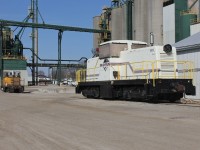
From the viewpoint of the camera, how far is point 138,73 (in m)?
24.0

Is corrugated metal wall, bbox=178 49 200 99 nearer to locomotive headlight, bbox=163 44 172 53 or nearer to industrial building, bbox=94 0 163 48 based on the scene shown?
locomotive headlight, bbox=163 44 172 53

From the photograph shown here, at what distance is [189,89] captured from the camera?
890 inches

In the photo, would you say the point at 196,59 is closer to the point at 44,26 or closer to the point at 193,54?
the point at 193,54

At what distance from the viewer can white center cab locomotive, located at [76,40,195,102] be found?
22312 mm

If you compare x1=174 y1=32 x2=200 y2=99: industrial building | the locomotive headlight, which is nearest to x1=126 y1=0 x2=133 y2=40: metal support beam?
x1=174 y1=32 x2=200 y2=99: industrial building

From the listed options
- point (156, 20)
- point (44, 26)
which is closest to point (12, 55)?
point (44, 26)

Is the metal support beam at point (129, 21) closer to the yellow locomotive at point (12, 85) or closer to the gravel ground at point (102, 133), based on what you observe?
the yellow locomotive at point (12, 85)

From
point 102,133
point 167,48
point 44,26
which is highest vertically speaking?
point 44,26

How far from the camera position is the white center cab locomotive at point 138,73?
878 inches

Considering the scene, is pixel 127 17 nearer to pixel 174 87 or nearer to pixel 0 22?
pixel 0 22

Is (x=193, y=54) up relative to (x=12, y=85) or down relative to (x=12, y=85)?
up

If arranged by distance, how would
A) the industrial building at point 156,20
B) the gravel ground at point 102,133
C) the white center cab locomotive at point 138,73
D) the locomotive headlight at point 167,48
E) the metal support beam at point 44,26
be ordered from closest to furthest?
the gravel ground at point 102,133 → the white center cab locomotive at point 138,73 → the locomotive headlight at point 167,48 → the industrial building at point 156,20 → the metal support beam at point 44,26

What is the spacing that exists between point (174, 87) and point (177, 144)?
13143 mm

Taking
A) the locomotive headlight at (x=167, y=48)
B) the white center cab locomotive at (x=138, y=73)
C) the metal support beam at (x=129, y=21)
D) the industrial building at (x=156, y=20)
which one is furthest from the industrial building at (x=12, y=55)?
the locomotive headlight at (x=167, y=48)
